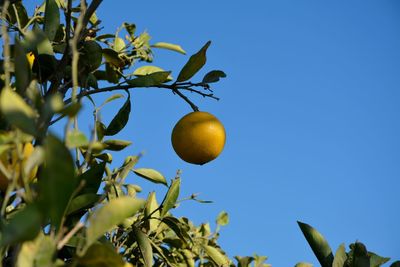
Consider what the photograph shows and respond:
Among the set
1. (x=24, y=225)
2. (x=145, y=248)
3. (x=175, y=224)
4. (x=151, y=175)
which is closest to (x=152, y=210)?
(x=151, y=175)

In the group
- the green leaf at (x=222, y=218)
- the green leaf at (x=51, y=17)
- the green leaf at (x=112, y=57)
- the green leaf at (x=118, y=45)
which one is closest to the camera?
the green leaf at (x=51, y=17)

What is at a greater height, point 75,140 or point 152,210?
point 75,140

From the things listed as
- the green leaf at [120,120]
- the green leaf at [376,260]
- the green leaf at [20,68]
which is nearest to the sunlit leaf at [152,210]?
the green leaf at [120,120]

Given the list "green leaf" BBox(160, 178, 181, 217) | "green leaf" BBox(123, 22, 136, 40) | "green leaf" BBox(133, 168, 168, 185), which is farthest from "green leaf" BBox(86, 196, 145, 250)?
"green leaf" BBox(123, 22, 136, 40)

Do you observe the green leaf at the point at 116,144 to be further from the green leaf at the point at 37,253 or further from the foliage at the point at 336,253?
the green leaf at the point at 37,253

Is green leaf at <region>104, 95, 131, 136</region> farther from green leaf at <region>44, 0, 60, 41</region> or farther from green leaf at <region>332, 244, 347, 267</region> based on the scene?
green leaf at <region>332, 244, 347, 267</region>

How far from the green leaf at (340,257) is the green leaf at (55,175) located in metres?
1.00

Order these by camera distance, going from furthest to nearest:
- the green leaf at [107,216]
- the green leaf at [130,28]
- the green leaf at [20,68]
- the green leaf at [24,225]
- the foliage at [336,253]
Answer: the green leaf at [130,28] → the foliage at [336,253] → the green leaf at [20,68] → the green leaf at [107,216] → the green leaf at [24,225]

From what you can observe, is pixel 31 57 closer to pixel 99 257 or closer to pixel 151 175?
pixel 151 175

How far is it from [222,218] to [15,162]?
2.87m

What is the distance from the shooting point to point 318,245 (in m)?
1.51

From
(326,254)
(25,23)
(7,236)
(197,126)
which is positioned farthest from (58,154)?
(25,23)

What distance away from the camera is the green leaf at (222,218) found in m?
3.61

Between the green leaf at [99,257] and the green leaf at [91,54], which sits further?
the green leaf at [91,54]
